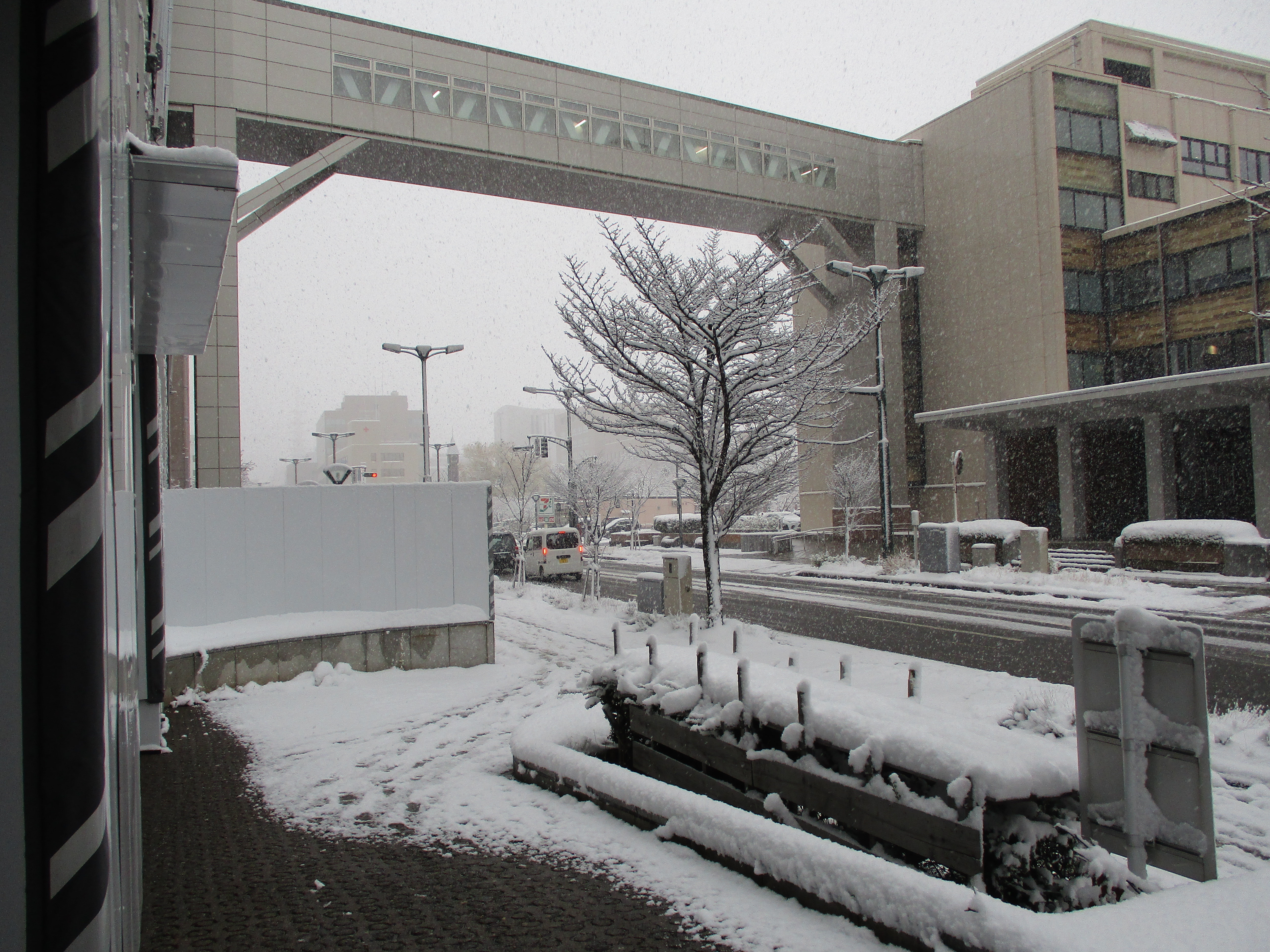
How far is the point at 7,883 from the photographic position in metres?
1.62

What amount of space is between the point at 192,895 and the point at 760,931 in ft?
9.05

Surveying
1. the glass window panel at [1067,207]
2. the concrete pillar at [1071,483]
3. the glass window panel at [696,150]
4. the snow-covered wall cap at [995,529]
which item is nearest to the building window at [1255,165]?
the glass window panel at [1067,207]

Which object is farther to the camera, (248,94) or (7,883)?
(248,94)

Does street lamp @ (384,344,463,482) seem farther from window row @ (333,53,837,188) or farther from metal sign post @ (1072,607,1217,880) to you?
metal sign post @ (1072,607,1217,880)

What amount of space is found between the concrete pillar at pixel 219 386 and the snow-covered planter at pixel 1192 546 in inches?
995

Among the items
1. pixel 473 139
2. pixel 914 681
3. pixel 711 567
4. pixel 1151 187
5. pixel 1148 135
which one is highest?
pixel 1148 135

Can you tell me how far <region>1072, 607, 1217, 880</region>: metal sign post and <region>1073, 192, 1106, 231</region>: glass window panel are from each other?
37.6 m

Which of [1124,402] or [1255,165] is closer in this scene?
[1124,402]

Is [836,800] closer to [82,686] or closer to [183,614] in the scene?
[82,686]

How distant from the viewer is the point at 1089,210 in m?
35.8

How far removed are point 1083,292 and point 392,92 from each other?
Answer: 28.1 metres

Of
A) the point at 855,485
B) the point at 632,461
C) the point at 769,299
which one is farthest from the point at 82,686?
the point at 632,461

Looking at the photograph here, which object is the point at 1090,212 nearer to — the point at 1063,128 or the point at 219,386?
the point at 1063,128

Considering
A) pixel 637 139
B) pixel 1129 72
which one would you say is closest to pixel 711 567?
pixel 637 139
